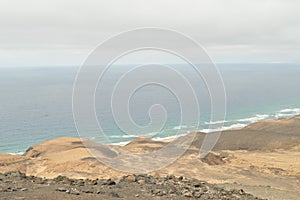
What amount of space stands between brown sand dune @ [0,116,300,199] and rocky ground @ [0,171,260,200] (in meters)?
6.09

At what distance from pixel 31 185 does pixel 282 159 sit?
29.0 m

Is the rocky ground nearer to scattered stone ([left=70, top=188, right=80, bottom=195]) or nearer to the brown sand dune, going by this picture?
scattered stone ([left=70, top=188, right=80, bottom=195])

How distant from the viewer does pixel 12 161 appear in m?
32.6

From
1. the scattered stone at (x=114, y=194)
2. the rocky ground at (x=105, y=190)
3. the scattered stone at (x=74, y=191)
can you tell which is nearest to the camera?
the rocky ground at (x=105, y=190)

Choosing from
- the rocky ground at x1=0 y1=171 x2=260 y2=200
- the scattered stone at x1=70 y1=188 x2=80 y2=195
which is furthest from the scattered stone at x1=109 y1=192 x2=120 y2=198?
the scattered stone at x1=70 y1=188 x2=80 y2=195

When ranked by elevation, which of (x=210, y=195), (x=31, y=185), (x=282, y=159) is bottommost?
(x=282, y=159)

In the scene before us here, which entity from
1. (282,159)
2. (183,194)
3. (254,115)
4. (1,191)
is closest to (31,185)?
(1,191)

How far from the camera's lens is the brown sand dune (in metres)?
24.7

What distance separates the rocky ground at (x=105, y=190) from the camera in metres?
10.9

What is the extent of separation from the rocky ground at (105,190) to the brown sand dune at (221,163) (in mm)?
6086

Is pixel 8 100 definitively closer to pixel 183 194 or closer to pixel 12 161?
pixel 12 161

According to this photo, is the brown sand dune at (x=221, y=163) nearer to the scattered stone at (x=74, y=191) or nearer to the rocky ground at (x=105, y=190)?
the rocky ground at (x=105, y=190)

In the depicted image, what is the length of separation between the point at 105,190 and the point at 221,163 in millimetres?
22054

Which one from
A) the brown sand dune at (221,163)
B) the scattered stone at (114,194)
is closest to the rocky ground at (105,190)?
the scattered stone at (114,194)
